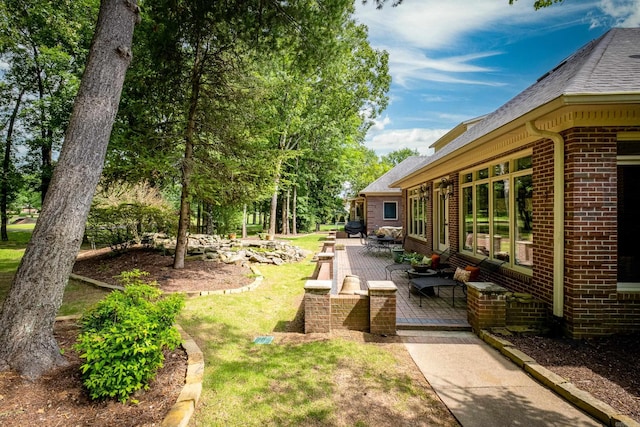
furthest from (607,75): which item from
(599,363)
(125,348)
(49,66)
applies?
(49,66)

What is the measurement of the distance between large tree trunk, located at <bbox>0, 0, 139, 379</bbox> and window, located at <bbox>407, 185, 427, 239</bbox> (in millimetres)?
10677

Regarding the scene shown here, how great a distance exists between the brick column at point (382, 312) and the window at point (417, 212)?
810cm

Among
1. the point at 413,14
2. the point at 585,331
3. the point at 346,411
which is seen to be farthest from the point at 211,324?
the point at 413,14

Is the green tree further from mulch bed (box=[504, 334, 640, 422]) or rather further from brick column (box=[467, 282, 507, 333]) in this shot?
mulch bed (box=[504, 334, 640, 422])

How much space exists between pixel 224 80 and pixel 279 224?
23072 millimetres

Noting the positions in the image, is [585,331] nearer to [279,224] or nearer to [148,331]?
[148,331]

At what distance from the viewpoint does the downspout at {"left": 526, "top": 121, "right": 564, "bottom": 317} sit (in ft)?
14.5

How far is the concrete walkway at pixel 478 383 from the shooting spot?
9.25 ft

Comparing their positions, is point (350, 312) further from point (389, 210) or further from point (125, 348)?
point (389, 210)

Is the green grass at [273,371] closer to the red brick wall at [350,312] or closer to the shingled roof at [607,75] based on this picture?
the red brick wall at [350,312]

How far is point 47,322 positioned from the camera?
124 inches

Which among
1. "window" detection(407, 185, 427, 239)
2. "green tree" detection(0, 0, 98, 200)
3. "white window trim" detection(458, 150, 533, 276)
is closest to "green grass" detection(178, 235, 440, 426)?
"white window trim" detection(458, 150, 533, 276)

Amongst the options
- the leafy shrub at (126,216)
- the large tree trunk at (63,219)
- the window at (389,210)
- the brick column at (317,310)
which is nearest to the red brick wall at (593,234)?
the brick column at (317,310)

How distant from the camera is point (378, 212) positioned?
74.5 feet
